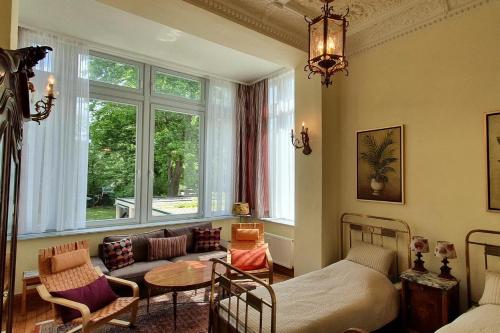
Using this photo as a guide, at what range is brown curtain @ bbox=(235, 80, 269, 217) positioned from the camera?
5160mm

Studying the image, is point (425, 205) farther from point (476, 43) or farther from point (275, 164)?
point (275, 164)

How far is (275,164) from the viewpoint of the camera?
16.0ft

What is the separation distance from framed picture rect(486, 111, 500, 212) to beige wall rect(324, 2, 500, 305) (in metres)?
0.05

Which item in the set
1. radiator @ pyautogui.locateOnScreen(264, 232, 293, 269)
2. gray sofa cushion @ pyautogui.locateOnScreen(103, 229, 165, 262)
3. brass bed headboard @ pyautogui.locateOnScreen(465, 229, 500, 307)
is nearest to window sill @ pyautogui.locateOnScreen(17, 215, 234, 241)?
gray sofa cushion @ pyautogui.locateOnScreen(103, 229, 165, 262)

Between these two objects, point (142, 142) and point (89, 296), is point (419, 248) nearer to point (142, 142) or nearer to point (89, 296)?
point (89, 296)

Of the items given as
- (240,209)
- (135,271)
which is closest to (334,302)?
(135,271)

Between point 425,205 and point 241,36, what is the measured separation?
8.57 ft

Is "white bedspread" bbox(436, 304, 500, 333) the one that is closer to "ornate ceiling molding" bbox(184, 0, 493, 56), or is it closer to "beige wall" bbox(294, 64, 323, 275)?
"beige wall" bbox(294, 64, 323, 275)

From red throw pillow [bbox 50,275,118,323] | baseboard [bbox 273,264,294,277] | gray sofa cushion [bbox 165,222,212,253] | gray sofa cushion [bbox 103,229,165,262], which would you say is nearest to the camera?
red throw pillow [bbox 50,275,118,323]

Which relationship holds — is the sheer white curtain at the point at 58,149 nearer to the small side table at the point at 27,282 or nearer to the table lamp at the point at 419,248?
the small side table at the point at 27,282

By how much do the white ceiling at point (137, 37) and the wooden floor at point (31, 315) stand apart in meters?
3.27

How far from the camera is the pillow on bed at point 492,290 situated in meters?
2.14

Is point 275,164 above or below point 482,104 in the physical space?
below

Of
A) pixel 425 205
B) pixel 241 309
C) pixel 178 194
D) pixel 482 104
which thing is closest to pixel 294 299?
pixel 241 309
